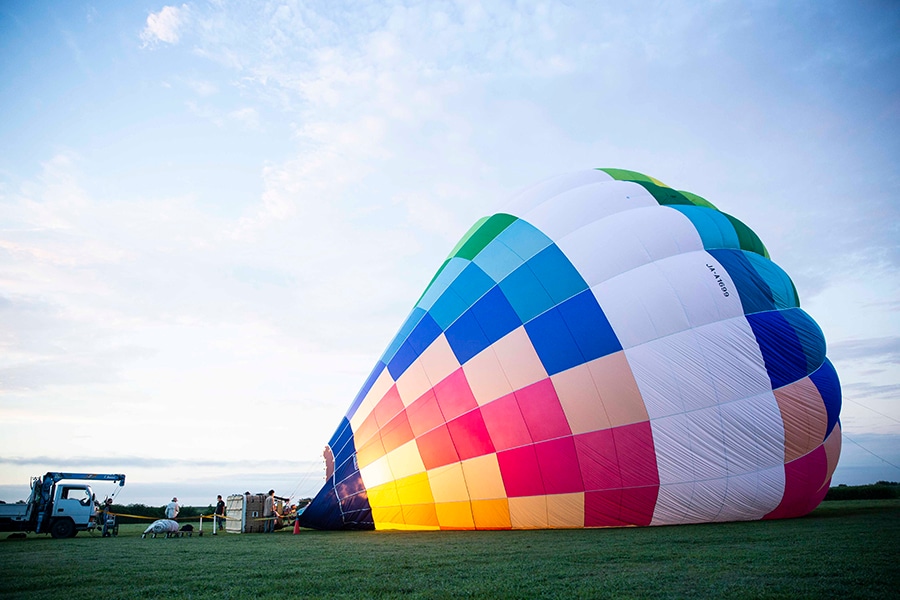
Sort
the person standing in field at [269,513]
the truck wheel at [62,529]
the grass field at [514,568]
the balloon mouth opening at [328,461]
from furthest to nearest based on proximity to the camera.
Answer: the truck wheel at [62,529] → the person standing in field at [269,513] → the balloon mouth opening at [328,461] → the grass field at [514,568]

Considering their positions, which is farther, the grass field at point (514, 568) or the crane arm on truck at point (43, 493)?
the crane arm on truck at point (43, 493)

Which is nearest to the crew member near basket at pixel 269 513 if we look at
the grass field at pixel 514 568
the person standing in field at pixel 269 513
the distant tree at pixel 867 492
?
the person standing in field at pixel 269 513

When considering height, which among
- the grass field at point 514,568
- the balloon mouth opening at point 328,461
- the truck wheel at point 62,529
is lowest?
the grass field at point 514,568

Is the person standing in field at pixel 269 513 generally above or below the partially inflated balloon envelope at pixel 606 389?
below

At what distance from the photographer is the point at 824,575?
12.1 ft

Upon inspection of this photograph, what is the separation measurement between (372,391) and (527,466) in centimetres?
316

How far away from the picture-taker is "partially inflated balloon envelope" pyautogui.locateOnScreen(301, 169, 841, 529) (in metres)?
7.51

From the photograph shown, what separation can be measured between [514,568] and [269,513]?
854 centimetres

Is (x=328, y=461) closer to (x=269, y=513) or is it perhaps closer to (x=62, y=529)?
(x=269, y=513)

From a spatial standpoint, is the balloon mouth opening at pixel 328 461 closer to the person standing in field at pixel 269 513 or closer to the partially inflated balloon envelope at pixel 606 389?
the partially inflated balloon envelope at pixel 606 389

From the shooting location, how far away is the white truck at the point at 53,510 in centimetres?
1156

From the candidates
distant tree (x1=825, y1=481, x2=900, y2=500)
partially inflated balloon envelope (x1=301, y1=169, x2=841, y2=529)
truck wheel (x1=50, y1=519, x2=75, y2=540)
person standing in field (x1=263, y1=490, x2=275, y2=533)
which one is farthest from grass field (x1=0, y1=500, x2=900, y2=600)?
distant tree (x1=825, y1=481, x2=900, y2=500)

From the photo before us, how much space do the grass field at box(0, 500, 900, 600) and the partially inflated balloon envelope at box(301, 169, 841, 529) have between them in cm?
101

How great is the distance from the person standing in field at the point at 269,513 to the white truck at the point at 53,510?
422 centimetres
